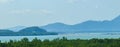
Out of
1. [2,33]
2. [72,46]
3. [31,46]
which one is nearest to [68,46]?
[72,46]

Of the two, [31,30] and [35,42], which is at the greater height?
[31,30]

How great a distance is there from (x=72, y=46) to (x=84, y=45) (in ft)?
4.24

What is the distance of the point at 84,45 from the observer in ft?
136

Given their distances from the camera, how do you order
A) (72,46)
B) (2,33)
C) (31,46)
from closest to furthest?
(72,46)
(31,46)
(2,33)

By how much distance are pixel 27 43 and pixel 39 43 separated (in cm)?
144

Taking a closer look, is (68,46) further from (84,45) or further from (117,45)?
(117,45)

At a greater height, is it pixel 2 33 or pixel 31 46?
pixel 2 33

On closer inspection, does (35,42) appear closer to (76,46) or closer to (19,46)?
(19,46)

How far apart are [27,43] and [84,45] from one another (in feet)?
23.9

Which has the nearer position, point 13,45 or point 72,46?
point 72,46

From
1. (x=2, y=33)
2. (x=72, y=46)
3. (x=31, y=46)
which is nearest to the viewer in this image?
(x=72, y=46)

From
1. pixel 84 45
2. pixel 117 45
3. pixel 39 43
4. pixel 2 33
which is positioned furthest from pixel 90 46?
pixel 2 33

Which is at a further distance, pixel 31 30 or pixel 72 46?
pixel 31 30

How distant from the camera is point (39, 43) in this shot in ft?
150
